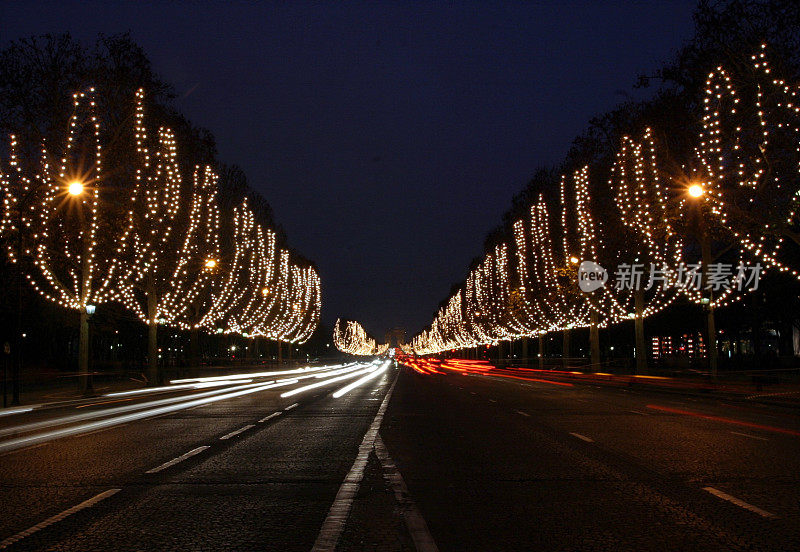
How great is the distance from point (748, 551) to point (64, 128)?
37.4 meters

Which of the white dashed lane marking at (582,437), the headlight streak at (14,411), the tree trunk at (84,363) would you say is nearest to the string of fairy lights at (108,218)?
the tree trunk at (84,363)

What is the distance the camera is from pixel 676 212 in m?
31.9

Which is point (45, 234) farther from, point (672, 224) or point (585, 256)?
point (585, 256)

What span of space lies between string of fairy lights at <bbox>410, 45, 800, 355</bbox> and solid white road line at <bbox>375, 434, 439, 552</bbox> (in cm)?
1871

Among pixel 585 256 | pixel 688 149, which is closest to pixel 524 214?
pixel 585 256

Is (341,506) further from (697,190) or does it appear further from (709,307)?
(709,307)

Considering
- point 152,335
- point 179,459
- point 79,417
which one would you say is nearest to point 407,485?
point 179,459

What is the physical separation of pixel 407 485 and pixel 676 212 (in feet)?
83.0

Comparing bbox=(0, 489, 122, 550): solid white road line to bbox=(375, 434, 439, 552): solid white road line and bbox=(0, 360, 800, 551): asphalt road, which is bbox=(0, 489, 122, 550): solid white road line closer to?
bbox=(0, 360, 800, 551): asphalt road

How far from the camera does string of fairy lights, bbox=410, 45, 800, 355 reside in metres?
25.3

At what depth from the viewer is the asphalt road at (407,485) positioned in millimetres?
7121

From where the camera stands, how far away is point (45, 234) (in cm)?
3597

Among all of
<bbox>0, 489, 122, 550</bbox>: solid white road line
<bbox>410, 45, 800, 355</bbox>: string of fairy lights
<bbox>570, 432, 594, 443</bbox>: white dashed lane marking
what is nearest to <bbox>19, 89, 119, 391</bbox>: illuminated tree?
<bbox>410, 45, 800, 355</bbox>: string of fairy lights

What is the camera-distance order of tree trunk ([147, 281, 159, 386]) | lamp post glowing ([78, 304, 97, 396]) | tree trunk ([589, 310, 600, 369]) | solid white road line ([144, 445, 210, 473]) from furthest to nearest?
tree trunk ([589, 310, 600, 369]) → tree trunk ([147, 281, 159, 386]) → lamp post glowing ([78, 304, 97, 396]) → solid white road line ([144, 445, 210, 473])
